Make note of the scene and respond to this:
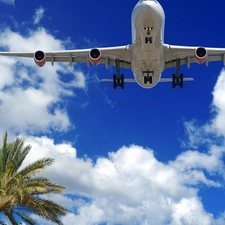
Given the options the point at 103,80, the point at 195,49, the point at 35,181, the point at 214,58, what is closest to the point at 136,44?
the point at 195,49

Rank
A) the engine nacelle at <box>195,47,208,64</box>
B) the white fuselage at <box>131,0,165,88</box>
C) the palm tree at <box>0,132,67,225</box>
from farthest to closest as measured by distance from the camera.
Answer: the engine nacelle at <box>195,47,208,64</box>, the white fuselage at <box>131,0,165,88</box>, the palm tree at <box>0,132,67,225</box>

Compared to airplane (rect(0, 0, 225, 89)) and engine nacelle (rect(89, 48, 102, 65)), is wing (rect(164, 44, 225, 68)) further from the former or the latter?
engine nacelle (rect(89, 48, 102, 65))

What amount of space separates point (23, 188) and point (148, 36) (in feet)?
49.2

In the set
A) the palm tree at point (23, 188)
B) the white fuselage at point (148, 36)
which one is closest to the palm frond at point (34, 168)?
the palm tree at point (23, 188)

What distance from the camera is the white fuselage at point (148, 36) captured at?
25.5 metres

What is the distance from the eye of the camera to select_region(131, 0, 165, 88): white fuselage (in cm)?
2547

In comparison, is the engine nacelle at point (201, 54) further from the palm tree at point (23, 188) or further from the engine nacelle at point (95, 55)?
the palm tree at point (23, 188)

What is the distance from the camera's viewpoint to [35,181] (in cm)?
1930

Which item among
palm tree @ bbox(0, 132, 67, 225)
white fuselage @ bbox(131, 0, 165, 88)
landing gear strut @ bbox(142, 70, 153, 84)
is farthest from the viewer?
landing gear strut @ bbox(142, 70, 153, 84)

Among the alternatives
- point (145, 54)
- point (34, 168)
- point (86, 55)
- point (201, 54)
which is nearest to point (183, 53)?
point (201, 54)

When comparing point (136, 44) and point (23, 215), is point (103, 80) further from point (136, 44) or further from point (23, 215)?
point (23, 215)

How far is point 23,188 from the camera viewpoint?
59.6 feet

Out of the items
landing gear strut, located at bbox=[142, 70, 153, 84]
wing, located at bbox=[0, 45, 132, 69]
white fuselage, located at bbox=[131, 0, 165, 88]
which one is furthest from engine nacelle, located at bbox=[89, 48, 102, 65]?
landing gear strut, located at bbox=[142, 70, 153, 84]

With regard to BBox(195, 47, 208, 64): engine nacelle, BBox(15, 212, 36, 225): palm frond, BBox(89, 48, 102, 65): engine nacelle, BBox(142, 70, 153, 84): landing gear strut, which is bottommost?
BBox(15, 212, 36, 225): palm frond
